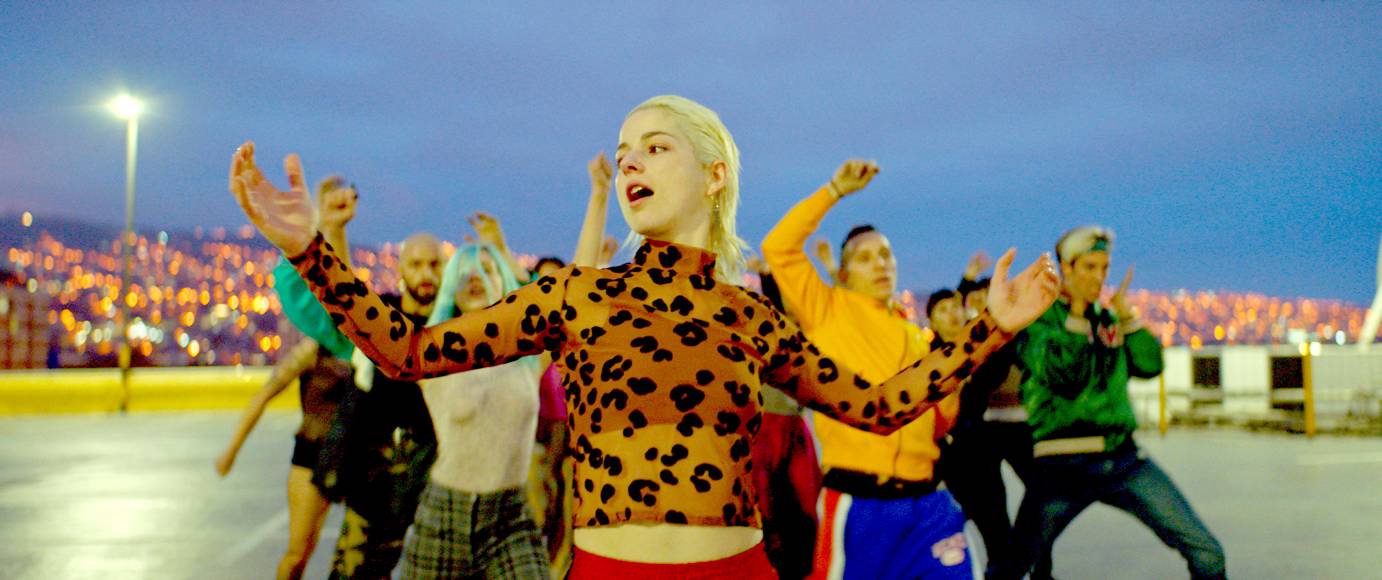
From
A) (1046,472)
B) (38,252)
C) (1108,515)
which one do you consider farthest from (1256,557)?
(38,252)

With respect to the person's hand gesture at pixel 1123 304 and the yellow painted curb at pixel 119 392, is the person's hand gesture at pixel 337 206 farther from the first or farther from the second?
the yellow painted curb at pixel 119 392

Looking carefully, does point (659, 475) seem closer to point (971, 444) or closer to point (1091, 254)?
point (1091, 254)

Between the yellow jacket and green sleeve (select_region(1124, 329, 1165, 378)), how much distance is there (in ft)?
4.03

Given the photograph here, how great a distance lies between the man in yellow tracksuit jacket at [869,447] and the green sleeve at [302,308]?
5.45ft

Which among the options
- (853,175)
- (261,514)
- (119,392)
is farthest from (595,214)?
(119,392)

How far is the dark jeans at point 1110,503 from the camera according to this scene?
14.8 ft

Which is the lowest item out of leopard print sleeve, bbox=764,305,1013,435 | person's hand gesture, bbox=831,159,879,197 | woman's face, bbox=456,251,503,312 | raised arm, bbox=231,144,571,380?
leopard print sleeve, bbox=764,305,1013,435

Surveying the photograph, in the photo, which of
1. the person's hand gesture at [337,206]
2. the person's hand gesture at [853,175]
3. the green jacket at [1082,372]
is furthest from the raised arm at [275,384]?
the green jacket at [1082,372]

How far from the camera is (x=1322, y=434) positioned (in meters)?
18.3

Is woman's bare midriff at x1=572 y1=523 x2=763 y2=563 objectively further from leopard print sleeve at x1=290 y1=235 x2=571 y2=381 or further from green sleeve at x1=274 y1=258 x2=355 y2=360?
green sleeve at x1=274 y1=258 x2=355 y2=360

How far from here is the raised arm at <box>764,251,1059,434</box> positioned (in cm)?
215

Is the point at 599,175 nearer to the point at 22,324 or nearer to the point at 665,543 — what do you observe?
the point at 665,543

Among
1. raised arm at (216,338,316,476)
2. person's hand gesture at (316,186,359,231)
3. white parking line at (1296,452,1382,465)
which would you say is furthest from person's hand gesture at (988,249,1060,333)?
white parking line at (1296,452,1382,465)

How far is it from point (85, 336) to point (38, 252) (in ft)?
60.4
